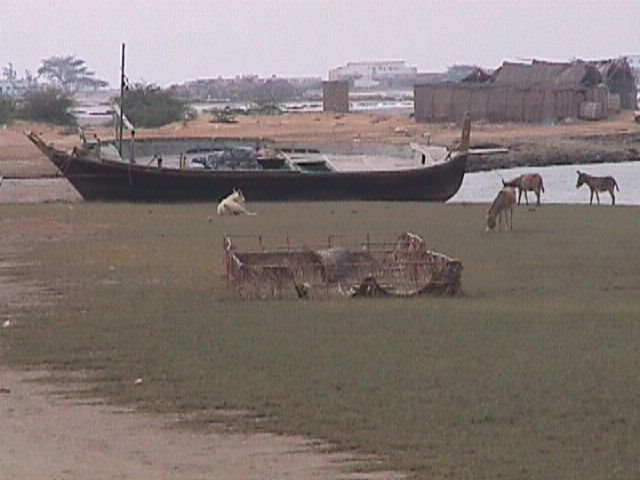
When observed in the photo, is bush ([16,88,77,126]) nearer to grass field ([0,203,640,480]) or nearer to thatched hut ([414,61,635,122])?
thatched hut ([414,61,635,122])

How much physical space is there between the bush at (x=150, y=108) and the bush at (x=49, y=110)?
10.2ft

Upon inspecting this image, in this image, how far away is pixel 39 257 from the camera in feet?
81.1

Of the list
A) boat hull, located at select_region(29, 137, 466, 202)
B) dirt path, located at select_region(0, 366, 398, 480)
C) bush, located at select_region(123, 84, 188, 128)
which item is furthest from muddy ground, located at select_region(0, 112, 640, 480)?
bush, located at select_region(123, 84, 188, 128)

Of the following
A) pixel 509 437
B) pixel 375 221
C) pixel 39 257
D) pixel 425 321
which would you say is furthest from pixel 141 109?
pixel 509 437

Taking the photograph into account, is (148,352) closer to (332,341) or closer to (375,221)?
(332,341)

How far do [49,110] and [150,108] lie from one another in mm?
5255

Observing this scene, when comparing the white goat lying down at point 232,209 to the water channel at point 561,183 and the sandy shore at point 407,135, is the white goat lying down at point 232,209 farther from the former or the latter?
the sandy shore at point 407,135

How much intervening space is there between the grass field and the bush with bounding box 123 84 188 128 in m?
58.0

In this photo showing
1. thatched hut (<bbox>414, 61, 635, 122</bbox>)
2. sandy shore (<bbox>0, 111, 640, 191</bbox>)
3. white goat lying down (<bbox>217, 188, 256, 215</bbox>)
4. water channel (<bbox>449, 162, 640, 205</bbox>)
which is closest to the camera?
white goat lying down (<bbox>217, 188, 256, 215</bbox>)

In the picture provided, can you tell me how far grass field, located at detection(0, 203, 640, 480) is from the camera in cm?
1077

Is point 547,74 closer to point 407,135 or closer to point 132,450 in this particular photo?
point 407,135

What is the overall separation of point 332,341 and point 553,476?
5686 millimetres

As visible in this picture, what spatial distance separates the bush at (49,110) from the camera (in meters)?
84.6

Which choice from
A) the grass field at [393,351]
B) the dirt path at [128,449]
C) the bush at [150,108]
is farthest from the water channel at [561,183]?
the dirt path at [128,449]
